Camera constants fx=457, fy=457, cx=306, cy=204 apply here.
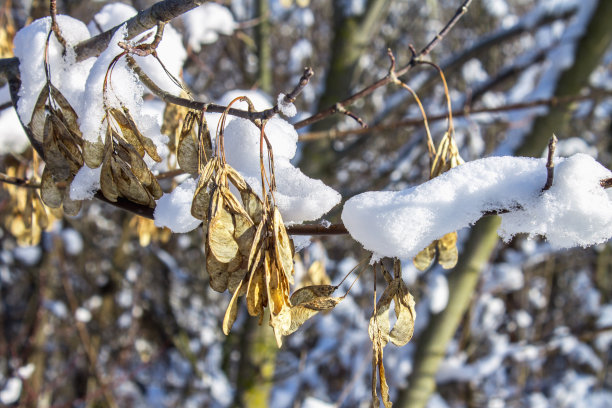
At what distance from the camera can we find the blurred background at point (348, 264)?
2.00 m

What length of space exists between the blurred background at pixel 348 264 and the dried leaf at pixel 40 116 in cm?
15

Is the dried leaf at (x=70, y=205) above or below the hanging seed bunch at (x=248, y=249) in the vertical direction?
above

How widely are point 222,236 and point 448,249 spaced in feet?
1.37

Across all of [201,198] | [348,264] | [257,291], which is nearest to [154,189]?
[201,198]

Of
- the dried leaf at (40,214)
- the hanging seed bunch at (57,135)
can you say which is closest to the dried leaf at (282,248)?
the hanging seed bunch at (57,135)

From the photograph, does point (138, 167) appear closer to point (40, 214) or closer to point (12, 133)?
point (40, 214)

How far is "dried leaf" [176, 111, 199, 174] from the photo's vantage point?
0.65 metres

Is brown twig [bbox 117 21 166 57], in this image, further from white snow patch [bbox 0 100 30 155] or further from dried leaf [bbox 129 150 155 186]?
white snow patch [bbox 0 100 30 155]

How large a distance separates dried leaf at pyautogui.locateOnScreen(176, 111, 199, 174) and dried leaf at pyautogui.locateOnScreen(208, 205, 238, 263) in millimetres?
143

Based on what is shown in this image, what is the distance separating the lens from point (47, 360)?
4.74 m

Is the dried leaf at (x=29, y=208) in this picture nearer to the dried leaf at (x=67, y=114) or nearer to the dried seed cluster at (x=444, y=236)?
the dried leaf at (x=67, y=114)

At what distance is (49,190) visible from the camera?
738mm

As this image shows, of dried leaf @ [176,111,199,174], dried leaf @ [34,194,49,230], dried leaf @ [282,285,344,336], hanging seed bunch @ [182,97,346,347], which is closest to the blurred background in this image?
dried leaf @ [34,194,49,230]

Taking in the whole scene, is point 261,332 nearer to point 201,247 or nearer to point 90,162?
point 201,247
